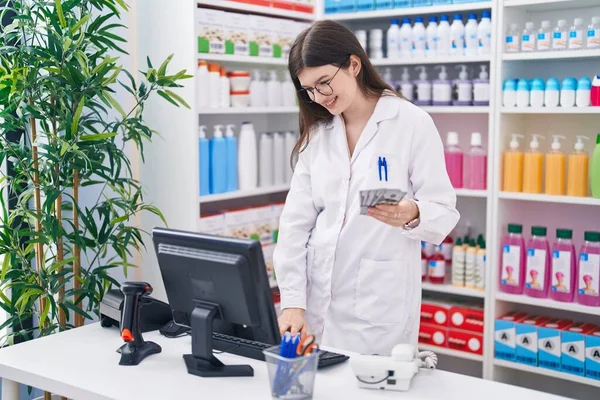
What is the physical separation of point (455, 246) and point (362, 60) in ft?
5.76

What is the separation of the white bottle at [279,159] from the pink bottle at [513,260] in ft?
4.09

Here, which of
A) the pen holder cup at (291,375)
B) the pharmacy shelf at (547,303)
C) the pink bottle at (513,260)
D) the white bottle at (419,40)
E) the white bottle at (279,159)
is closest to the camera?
the pen holder cup at (291,375)

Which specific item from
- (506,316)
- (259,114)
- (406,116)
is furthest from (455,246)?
(406,116)

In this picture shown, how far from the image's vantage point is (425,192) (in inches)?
90.7

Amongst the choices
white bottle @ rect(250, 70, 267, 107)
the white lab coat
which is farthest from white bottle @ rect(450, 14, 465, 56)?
the white lab coat

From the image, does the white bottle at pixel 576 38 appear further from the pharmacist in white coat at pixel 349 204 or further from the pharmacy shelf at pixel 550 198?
the pharmacist in white coat at pixel 349 204

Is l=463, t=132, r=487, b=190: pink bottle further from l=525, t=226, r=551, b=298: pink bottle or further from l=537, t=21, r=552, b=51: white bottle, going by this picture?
l=537, t=21, r=552, b=51: white bottle

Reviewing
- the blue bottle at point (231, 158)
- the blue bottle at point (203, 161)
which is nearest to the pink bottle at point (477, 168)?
the blue bottle at point (231, 158)

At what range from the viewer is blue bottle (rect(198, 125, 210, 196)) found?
3.50 meters

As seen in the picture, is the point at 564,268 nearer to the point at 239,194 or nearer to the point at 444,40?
the point at 444,40

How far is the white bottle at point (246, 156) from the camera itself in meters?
3.76

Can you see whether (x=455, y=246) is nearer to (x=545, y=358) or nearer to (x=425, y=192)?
(x=545, y=358)

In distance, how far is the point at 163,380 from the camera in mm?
1946

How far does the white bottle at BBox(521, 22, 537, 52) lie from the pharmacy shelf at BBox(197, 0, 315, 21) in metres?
1.22
